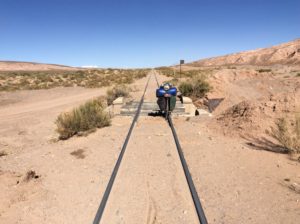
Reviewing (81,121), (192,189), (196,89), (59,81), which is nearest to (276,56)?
(59,81)

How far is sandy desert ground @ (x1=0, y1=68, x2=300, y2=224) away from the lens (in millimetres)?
4730

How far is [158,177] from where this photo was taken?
6062mm

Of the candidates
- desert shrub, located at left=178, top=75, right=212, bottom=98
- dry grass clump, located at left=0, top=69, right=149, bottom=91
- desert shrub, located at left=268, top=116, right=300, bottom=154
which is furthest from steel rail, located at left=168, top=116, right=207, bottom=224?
dry grass clump, located at left=0, top=69, right=149, bottom=91

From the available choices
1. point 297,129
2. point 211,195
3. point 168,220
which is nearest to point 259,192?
point 211,195

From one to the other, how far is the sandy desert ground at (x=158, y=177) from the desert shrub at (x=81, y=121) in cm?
40

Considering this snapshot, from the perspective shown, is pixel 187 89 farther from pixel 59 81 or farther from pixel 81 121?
pixel 59 81

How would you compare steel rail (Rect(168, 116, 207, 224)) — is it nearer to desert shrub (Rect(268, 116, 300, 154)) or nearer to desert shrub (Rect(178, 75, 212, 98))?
desert shrub (Rect(268, 116, 300, 154))

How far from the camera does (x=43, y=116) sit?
16.5 meters

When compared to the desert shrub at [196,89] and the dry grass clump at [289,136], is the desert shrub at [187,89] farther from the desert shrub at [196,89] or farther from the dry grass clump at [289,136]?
the dry grass clump at [289,136]

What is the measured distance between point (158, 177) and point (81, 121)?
5.00 m

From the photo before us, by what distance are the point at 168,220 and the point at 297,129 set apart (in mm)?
4720

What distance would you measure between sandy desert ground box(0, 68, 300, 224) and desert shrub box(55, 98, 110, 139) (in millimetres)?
404

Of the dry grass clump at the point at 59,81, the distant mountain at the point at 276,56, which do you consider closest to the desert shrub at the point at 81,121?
the dry grass clump at the point at 59,81

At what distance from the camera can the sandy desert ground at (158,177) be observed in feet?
15.5
